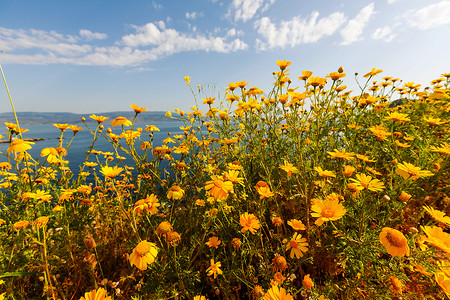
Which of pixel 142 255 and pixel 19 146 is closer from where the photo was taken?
pixel 142 255

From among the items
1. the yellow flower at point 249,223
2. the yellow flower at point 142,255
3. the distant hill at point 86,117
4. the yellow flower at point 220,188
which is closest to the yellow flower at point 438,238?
the yellow flower at point 249,223

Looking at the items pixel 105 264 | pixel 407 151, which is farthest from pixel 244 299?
pixel 407 151

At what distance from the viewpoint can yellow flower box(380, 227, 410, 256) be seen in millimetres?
920

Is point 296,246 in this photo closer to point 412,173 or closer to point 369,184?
point 369,184

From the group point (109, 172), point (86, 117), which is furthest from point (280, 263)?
point (86, 117)

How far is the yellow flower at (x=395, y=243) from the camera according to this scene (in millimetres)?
920

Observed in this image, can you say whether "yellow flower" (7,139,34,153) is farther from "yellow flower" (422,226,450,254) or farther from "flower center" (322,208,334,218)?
"yellow flower" (422,226,450,254)

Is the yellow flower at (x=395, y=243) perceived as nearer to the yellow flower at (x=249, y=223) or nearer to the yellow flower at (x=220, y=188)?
the yellow flower at (x=249, y=223)

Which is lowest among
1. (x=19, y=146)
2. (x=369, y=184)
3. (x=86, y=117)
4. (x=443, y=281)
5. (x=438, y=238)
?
(x=86, y=117)

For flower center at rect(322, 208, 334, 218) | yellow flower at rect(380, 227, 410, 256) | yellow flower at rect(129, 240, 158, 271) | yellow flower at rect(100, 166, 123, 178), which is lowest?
yellow flower at rect(129, 240, 158, 271)

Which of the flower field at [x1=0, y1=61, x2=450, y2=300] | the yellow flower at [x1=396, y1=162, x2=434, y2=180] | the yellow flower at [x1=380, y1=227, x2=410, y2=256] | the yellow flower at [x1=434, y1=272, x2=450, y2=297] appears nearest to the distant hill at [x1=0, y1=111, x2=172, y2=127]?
the flower field at [x1=0, y1=61, x2=450, y2=300]

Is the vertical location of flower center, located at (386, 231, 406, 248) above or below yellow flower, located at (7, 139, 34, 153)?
below

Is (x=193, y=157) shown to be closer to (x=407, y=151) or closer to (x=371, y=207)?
(x=371, y=207)

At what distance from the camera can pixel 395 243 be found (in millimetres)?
946
